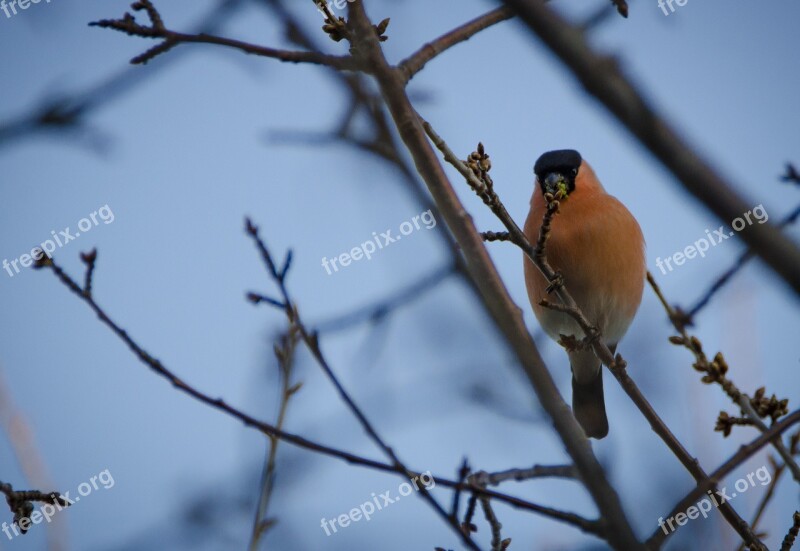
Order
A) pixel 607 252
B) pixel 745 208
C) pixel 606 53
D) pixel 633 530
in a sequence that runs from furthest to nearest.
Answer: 1. pixel 607 252
2. pixel 633 530
3. pixel 606 53
4. pixel 745 208

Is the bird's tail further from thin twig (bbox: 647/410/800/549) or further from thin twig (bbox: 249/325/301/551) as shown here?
thin twig (bbox: 647/410/800/549)

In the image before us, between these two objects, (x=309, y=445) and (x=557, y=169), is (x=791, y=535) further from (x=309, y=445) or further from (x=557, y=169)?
(x=557, y=169)

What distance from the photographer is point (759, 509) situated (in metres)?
2.26

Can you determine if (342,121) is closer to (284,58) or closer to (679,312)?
(284,58)

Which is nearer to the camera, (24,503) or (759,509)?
(24,503)

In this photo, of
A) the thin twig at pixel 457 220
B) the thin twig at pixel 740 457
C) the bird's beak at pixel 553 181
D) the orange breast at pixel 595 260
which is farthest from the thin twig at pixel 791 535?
the bird's beak at pixel 553 181

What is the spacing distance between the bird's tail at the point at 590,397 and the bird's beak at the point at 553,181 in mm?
1016

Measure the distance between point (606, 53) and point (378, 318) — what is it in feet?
4.83

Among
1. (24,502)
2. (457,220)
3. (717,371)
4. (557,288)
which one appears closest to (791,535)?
(717,371)

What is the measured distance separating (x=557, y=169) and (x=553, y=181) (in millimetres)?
140

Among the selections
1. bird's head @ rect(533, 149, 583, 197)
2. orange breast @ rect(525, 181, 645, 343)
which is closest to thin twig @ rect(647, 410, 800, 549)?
orange breast @ rect(525, 181, 645, 343)

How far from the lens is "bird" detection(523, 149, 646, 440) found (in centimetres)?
406

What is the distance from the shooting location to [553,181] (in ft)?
14.0

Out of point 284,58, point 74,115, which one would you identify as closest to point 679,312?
point 284,58
